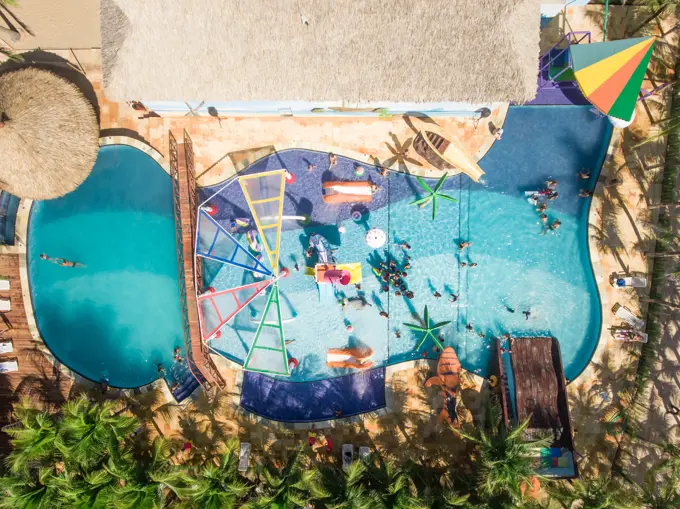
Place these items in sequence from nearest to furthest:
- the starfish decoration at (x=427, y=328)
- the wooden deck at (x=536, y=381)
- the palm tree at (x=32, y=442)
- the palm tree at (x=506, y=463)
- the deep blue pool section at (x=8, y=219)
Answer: the palm tree at (x=506, y=463) < the palm tree at (x=32, y=442) < the wooden deck at (x=536, y=381) < the starfish decoration at (x=427, y=328) < the deep blue pool section at (x=8, y=219)

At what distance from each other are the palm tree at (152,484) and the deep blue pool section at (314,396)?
3.12 metres

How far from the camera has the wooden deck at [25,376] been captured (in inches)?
584

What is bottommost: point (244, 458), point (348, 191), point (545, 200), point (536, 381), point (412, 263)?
point (244, 458)

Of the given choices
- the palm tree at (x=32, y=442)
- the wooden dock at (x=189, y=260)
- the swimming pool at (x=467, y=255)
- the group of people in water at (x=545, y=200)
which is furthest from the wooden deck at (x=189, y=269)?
the group of people in water at (x=545, y=200)

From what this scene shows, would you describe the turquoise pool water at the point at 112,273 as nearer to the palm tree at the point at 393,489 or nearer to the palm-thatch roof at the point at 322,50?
the palm-thatch roof at the point at 322,50

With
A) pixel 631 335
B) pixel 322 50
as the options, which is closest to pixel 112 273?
pixel 322 50

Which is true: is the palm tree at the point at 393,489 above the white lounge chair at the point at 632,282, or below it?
below

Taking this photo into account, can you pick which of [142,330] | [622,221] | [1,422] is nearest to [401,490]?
[142,330]

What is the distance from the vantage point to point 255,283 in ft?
45.3

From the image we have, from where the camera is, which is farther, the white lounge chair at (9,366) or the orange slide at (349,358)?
the white lounge chair at (9,366)

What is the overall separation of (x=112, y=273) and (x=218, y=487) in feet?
27.9

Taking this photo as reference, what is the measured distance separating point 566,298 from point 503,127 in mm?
6744

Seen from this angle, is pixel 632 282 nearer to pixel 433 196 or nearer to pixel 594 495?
pixel 594 495

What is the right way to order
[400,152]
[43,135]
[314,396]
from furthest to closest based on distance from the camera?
[314,396] < [400,152] < [43,135]
